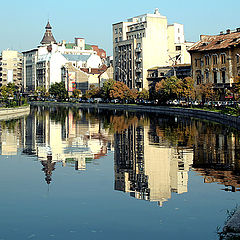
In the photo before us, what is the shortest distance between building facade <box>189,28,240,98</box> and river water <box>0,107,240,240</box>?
182 ft

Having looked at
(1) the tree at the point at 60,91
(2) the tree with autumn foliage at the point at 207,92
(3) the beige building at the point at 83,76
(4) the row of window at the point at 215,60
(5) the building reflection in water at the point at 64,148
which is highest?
(3) the beige building at the point at 83,76

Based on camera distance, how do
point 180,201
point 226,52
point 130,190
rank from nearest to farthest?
point 180,201 < point 130,190 < point 226,52

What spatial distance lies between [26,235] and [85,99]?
150 m

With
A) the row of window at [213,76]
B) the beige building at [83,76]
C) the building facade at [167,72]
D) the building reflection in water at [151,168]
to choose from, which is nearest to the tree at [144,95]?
the building facade at [167,72]

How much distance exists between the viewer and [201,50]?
327 ft

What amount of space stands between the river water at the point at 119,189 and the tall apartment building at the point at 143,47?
105083mm

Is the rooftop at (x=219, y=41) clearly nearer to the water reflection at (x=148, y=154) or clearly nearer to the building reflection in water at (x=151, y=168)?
the water reflection at (x=148, y=154)

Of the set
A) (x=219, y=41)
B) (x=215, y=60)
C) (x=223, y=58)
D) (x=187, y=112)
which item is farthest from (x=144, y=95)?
(x=187, y=112)

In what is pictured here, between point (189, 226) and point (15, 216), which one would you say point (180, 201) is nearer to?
point (189, 226)

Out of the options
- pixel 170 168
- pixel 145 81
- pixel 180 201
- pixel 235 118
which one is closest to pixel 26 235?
pixel 180 201

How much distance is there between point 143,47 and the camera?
465 feet

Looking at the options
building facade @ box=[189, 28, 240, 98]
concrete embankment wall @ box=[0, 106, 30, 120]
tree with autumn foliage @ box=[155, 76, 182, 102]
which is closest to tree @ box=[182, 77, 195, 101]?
tree with autumn foliage @ box=[155, 76, 182, 102]

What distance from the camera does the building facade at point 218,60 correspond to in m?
92.7

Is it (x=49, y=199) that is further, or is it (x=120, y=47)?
(x=120, y=47)
